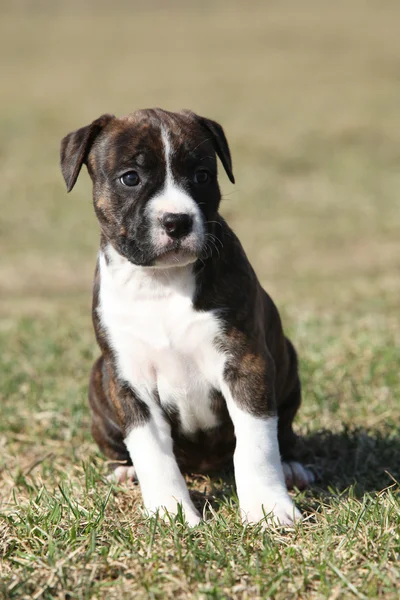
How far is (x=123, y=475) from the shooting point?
177 inches

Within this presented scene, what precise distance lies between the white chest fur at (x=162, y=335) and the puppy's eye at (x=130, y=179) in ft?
1.17

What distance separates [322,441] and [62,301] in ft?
20.5

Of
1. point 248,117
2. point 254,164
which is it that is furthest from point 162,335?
point 248,117

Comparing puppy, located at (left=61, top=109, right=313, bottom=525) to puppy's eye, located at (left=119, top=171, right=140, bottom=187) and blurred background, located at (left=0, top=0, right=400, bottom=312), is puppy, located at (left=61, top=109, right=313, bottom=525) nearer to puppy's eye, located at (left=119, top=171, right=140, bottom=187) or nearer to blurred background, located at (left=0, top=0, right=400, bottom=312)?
puppy's eye, located at (left=119, top=171, right=140, bottom=187)

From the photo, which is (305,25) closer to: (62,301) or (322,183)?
(322,183)

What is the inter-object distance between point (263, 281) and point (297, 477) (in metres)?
7.58

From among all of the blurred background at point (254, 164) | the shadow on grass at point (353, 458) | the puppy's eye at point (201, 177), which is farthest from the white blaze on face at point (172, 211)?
the blurred background at point (254, 164)

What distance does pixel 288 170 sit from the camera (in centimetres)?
2002

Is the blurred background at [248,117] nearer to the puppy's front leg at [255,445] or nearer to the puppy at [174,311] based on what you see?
the puppy at [174,311]

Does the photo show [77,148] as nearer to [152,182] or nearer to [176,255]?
[152,182]

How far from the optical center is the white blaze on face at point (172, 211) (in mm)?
3551

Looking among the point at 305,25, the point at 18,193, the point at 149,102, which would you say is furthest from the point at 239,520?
the point at 305,25

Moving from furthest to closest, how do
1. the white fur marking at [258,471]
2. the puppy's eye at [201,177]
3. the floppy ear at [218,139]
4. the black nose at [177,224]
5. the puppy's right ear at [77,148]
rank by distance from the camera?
the floppy ear at [218,139], the puppy's right ear at [77,148], the puppy's eye at [201,177], the white fur marking at [258,471], the black nose at [177,224]

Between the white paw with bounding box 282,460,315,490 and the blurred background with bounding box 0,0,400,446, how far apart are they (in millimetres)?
878
